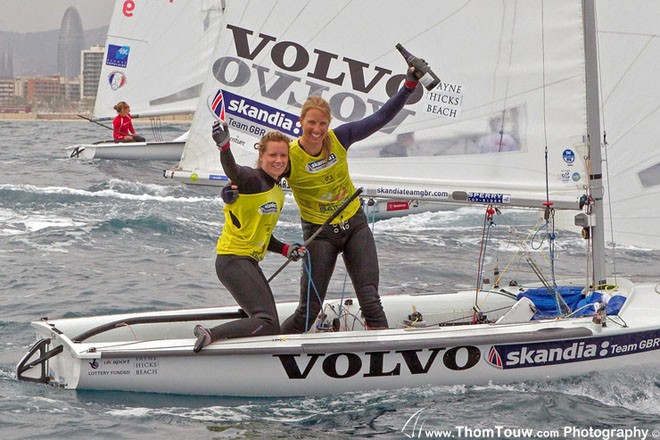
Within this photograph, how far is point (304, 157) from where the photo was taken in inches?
248

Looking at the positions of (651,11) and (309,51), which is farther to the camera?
(309,51)

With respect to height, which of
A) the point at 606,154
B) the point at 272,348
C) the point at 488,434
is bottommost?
the point at 488,434

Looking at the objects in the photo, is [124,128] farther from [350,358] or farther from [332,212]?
[350,358]

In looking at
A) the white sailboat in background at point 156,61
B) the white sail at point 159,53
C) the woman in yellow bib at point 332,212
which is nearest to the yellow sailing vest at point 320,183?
the woman in yellow bib at point 332,212

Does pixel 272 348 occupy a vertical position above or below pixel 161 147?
below

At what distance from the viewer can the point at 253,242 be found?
624 centimetres

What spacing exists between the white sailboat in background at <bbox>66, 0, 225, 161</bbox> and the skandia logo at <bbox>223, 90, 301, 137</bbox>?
14.2 metres

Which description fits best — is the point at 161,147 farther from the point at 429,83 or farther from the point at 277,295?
the point at 429,83

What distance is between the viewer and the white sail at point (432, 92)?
22.9 feet

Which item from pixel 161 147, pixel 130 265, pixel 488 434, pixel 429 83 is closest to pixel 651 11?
pixel 429 83

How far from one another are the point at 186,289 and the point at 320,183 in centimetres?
386

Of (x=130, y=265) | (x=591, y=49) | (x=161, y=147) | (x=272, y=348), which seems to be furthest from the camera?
(x=161, y=147)

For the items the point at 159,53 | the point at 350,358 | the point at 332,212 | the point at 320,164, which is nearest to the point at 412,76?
the point at 320,164

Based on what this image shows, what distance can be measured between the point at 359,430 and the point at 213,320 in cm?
158
